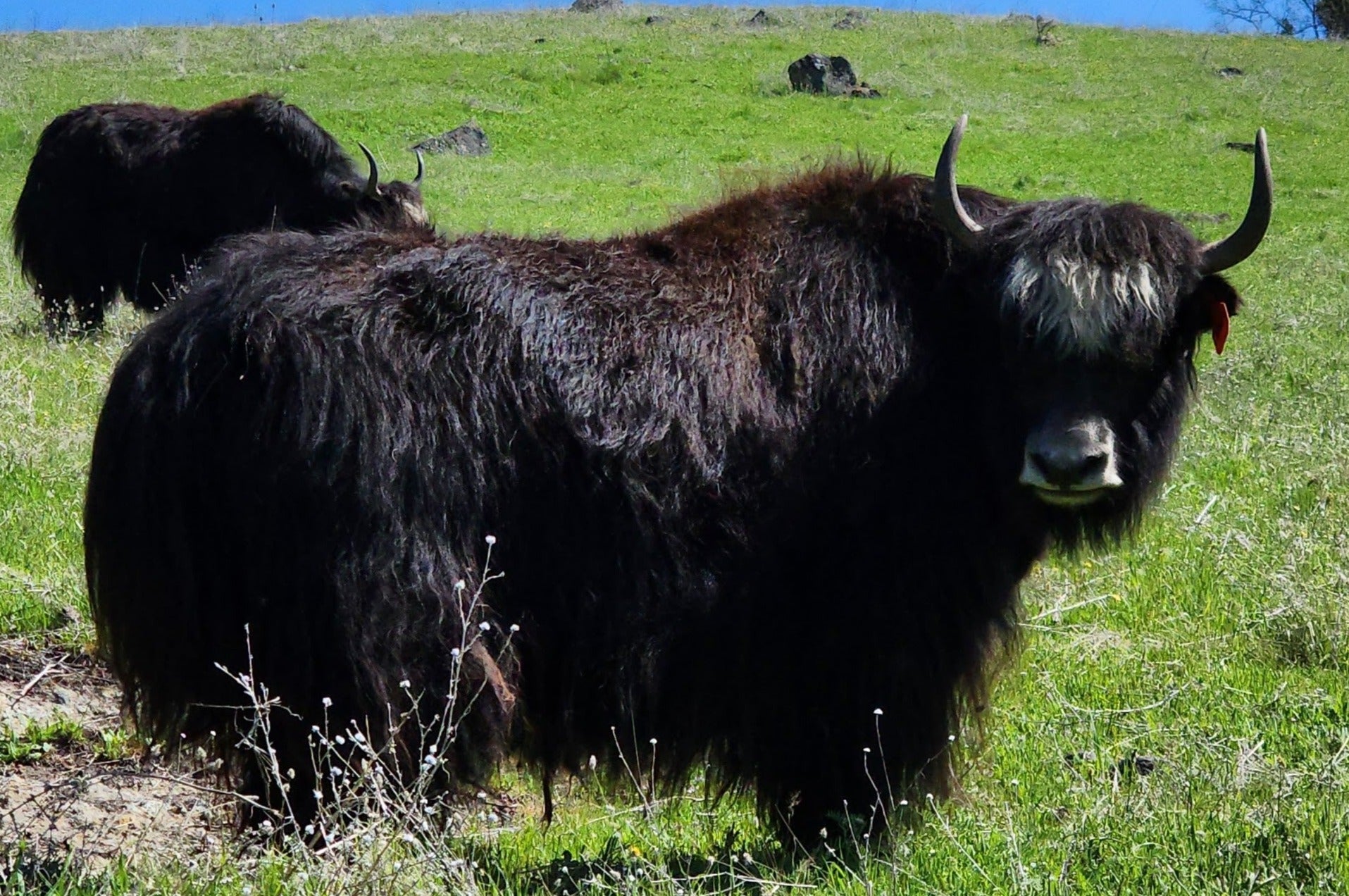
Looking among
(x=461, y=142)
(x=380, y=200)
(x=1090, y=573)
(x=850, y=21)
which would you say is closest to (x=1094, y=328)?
(x=1090, y=573)

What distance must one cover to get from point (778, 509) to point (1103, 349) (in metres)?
0.83

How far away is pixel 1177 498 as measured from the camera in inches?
245

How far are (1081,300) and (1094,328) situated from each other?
→ 0.07 meters

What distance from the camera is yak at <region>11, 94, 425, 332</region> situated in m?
11.9

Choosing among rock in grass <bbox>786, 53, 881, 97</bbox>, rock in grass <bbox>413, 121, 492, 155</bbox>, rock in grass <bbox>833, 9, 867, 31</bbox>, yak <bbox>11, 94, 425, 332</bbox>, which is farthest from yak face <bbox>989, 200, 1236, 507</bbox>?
rock in grass <bbox>833, 9, 867, 31</bbox>

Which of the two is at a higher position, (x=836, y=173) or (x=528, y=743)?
(x=836, y=173)

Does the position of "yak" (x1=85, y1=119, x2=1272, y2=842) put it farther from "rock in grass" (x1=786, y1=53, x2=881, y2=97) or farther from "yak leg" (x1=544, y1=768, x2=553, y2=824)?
"rock in grass" (x1=786, y1=53, x2=881, y2=97)

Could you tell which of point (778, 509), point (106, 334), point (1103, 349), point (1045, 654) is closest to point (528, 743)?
point (778, 509)

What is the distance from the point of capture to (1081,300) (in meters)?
3.23

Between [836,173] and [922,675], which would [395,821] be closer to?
[922,675]

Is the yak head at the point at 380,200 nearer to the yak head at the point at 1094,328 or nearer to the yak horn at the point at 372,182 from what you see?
the yak horn at the point at 372,182

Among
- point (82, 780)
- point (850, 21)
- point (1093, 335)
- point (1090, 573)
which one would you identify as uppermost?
point (850, 21)

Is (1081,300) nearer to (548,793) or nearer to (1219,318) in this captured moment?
(1219,318)

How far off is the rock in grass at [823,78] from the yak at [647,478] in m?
26.1
